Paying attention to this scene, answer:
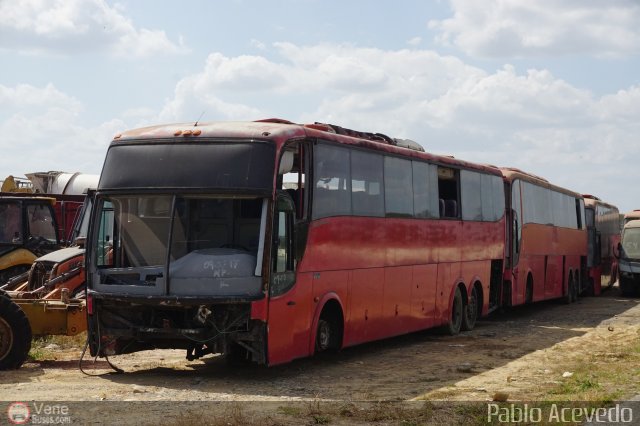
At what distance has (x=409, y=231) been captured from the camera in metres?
18.2

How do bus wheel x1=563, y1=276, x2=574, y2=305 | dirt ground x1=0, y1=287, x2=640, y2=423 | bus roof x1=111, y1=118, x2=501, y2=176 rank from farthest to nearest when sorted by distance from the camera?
bus wheel x1=563, y1=276, x2=574, y2=305 < bus roof x1=111, y1=118, x2=501, y2=176 < dirt ground x1=0, y1=287, x2=640, y2=423

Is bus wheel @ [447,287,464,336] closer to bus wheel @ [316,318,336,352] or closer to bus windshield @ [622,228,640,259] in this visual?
bus wheel @ [316,318,336,352]

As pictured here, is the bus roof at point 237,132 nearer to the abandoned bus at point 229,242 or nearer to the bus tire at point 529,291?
the abandoned bus at point 229,242

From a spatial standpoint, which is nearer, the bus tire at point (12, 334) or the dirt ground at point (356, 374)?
the dirt ground at point (356, 374)

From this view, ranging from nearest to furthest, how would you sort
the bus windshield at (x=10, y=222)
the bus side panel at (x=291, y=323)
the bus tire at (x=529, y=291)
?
the bus side panel at (x=291, y=323)
the bus windshield at (x=10, y=222)
the bus tire at (x=529, y=291)

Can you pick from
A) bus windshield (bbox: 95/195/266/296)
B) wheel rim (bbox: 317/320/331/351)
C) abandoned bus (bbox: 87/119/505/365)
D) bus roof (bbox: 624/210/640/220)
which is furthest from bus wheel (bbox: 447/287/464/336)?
bus roof (bbox: 624/210/640/220)

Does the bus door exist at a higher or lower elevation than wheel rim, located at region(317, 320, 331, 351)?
higher

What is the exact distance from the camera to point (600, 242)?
40.1 m

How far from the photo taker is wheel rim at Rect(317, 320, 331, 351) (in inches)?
594

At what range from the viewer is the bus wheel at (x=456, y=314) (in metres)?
21.1

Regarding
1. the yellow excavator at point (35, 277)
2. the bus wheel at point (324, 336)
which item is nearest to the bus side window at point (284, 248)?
the bus wheel at point (324, 336)

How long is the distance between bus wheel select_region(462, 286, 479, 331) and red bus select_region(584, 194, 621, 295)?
1541 cm

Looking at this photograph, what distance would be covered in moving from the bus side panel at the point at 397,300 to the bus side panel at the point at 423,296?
270 mm

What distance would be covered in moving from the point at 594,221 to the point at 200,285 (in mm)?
28679
